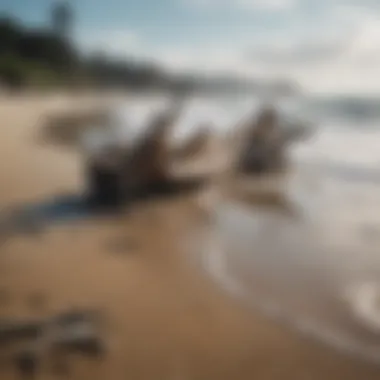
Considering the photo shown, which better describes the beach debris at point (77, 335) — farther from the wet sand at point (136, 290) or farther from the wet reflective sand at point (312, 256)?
the wet reflective sand at point (312, 256)

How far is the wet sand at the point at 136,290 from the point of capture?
967mm

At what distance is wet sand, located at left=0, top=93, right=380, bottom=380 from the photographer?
0.97 m

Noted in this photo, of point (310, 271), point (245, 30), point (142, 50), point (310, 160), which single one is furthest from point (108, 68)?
point (310, 271)

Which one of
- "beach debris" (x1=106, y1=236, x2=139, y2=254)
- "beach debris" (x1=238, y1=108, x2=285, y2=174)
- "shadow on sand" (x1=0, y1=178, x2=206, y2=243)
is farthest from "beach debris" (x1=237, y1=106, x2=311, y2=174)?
"beach debris" (x1=106, y1=236, x2=139, y2=254)

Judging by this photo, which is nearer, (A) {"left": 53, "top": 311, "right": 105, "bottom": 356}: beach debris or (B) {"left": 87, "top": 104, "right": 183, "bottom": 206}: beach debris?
(A) {"left": 53, "top": 311, "right": 105, "bottom": 356}: beach debris

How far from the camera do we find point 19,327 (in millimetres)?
979

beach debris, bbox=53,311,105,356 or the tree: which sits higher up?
the tree

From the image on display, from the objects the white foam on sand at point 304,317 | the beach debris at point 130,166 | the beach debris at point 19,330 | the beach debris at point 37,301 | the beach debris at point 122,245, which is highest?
the beach debris at point 130,166

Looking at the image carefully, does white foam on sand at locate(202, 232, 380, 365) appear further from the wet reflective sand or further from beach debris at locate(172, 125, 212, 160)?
beach debris at locate(172, 125, 212, 160)

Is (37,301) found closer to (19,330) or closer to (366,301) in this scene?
(19,330)

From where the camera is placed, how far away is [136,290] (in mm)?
1036

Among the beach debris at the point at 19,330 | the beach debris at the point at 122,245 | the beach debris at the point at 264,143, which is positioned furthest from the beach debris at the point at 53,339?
the beach debris at the point at 264,143

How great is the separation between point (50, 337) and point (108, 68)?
0.45 meters

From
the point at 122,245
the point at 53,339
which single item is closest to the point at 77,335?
the point at 53,339
